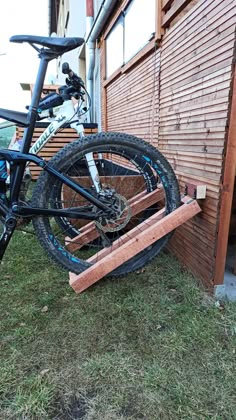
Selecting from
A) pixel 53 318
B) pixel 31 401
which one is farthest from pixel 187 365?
pixel 53 318

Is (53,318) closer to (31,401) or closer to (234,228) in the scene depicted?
(31,401)

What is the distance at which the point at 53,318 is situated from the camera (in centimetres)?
163

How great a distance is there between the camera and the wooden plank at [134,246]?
5.65ft

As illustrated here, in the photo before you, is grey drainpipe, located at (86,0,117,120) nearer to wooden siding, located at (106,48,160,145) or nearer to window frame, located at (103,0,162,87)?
window frame, located at (103,0,162,87)

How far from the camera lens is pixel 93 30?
5.04 metres

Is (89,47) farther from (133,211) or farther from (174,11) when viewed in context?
(133,211)

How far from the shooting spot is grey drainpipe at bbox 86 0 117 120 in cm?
408

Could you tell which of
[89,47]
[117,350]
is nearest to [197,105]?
[117,350]

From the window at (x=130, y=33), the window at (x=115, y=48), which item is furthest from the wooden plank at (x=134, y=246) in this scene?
the window at (x=115, y=48)

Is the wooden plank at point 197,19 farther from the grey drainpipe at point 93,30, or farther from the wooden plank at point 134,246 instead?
the grey drainpipe at point 93,30

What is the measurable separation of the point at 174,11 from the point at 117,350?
2.20 m

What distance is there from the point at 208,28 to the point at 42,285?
Answer: 6.08 feet

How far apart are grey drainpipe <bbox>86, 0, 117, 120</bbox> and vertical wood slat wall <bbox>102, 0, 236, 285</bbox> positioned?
6.68 feet

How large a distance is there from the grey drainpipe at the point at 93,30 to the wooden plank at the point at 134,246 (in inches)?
137
